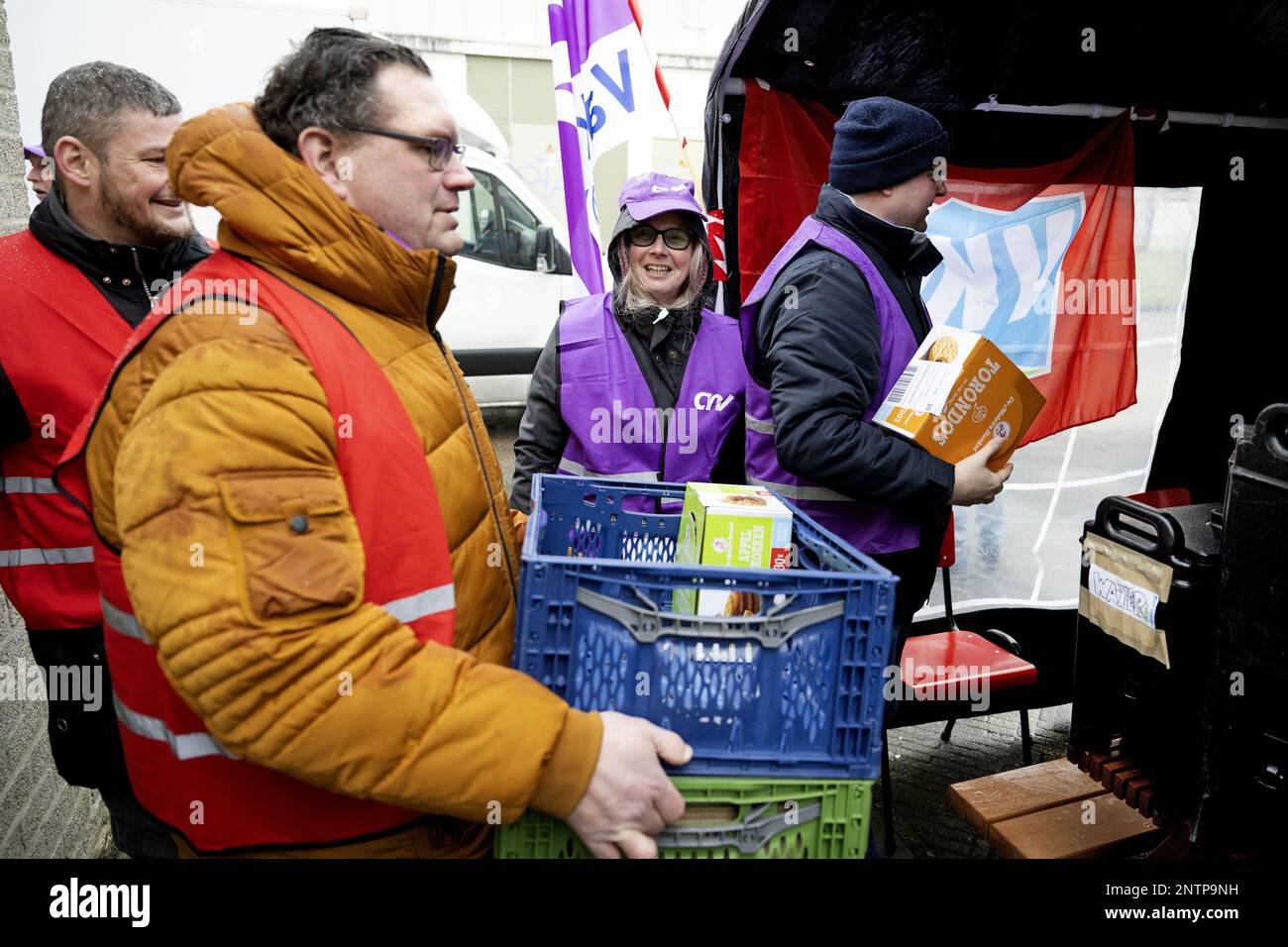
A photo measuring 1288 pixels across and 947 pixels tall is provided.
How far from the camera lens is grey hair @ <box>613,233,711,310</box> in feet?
10.3

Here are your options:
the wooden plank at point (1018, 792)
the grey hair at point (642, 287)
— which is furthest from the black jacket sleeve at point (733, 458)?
the wooden plank at point (1018, 792)

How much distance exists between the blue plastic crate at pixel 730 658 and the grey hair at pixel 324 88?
738 millimetres

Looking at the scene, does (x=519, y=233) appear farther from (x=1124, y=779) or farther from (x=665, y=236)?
(x=1124, y=779)

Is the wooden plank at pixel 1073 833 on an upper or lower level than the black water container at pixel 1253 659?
lower

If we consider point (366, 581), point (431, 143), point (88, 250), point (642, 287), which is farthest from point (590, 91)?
point (366, 581)

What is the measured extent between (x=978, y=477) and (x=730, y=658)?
133cm


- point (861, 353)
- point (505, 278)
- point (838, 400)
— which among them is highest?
point (505, 278)

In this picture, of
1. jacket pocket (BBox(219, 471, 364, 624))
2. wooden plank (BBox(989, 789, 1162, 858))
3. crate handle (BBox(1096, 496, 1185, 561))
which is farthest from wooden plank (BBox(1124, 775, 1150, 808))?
jacket pocket (BBox(219, 471, 364, 624))

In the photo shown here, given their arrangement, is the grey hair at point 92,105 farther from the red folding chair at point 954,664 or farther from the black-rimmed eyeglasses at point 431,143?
the red folding chair at point 954,664

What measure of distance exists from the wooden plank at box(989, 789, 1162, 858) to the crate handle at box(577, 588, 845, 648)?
143 cm

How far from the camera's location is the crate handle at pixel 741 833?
1344mm

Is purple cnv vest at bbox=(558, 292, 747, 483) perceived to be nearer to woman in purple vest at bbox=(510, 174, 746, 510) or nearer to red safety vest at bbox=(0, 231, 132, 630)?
woman in purple vest at bbox=(510, 174, 746, 510)

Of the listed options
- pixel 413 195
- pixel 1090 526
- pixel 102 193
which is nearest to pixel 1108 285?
pixel 1090 526

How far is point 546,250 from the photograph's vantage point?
955 centimetres
